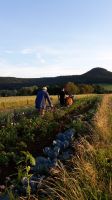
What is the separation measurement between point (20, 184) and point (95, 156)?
4.95 feet

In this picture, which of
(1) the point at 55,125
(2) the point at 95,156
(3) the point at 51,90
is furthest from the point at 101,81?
(2) the point at 95,156

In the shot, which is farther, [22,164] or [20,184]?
[22,164]

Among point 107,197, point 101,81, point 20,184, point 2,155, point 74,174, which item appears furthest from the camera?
→ point 101,81

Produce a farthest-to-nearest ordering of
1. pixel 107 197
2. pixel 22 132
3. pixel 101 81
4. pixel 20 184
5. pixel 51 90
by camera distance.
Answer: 1. pixel 101 81
2. pixel 51 90
3. pixel 22 132
4. pixel 20 184
5. pixel 107 197

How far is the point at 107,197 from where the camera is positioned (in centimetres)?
823

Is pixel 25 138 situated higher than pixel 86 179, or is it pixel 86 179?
pixel 86 179

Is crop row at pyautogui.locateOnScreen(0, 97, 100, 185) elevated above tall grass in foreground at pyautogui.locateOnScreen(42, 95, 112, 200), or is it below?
below

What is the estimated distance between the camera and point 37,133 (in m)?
18.5

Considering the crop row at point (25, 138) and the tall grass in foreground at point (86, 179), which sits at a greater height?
the tall grass in foreground at point (86, 179)

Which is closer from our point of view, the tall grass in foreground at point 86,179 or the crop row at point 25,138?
the tall grass in foreground at point 86,179

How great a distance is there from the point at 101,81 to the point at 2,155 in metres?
124

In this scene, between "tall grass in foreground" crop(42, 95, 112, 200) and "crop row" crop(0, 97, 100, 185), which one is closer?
"tall grass in foreground" crop(42, 95, 112, 200)

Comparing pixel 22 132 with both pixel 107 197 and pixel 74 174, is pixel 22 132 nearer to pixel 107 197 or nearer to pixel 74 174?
pixel 74 174

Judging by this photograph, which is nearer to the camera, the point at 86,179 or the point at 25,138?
the point at 86,179
